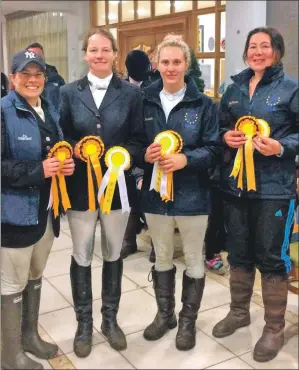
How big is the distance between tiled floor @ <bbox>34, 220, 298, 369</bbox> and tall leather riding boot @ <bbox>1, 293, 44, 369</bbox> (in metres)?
0.12

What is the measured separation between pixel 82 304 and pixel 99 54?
1014 mm

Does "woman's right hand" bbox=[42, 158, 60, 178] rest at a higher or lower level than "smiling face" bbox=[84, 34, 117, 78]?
lower

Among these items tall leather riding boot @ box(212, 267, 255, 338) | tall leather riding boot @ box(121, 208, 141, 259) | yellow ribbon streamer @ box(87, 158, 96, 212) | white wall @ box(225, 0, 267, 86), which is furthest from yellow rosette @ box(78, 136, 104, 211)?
white wall @ box(225, 0, 267, 86)

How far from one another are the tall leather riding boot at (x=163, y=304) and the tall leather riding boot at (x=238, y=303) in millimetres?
223

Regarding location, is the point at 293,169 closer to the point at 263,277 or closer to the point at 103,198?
the point at 263,277

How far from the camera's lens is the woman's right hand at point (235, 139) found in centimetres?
172

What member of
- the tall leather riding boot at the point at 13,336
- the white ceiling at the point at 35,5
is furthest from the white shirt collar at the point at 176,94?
the white ceiling at the point at 35,5

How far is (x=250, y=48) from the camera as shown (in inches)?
69.2

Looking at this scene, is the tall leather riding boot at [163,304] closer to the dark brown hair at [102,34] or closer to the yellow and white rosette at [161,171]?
the yellow and white rosette at [161,171]

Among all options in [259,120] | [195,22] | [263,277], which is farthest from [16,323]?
[195,22]

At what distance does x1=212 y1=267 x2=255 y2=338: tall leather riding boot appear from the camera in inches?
80.4

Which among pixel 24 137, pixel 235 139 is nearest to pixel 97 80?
pixel 24 137

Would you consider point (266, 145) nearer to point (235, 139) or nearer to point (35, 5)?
point (235, 139)

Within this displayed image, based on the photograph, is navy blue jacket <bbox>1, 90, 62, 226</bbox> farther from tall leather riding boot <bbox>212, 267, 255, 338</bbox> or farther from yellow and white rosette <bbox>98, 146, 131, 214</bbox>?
Result: tall leather riding boot <bbox>212, 267, 255, 338</bbox>
